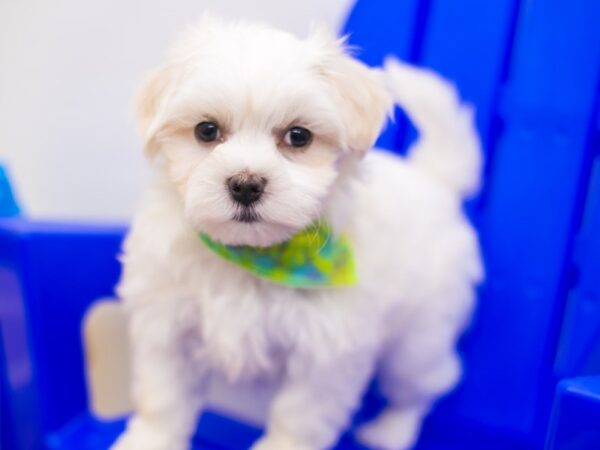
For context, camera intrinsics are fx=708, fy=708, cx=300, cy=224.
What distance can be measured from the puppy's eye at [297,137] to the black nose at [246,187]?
0.10 metres

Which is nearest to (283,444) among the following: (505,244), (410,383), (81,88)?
(410,383)

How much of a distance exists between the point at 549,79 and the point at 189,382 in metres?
1.03

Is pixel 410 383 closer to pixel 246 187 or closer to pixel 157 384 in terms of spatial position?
pixel 157 384

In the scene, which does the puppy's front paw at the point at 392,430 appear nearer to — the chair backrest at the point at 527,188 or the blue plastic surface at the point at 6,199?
the chair backrest at the point at 527,188

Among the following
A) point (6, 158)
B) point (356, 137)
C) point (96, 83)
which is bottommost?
point (356, 137)

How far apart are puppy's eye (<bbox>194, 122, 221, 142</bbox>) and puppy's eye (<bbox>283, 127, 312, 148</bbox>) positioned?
0.10 meters

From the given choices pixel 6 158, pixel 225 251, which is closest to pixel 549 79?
pixel 225 251

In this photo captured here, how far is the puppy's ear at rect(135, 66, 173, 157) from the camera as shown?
102cm

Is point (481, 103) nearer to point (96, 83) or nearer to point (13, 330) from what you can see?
point (96, 83)

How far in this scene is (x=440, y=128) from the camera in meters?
1.51

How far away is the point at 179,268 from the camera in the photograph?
114cm

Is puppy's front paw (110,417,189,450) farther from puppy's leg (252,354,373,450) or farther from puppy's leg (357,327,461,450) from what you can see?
puppy's leg (357,327,461,450)

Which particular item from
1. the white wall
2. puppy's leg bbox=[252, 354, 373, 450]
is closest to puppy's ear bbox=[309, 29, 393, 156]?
puppy's leg bbox=[252, 354, 373, 450]

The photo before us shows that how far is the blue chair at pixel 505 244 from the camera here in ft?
4.80
